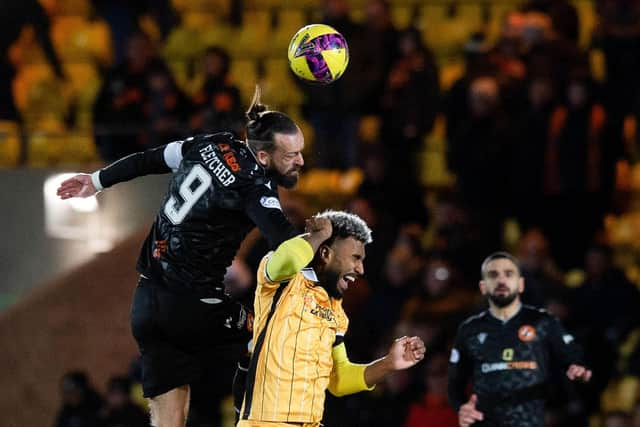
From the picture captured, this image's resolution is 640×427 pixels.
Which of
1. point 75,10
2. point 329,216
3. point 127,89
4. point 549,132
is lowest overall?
point 329,216

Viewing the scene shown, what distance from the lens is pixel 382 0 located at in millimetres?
12664

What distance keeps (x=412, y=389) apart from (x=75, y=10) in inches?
242

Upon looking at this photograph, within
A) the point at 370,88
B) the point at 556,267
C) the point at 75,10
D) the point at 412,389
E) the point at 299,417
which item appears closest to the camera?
the point at 299,417

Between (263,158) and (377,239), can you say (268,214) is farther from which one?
(377,239)

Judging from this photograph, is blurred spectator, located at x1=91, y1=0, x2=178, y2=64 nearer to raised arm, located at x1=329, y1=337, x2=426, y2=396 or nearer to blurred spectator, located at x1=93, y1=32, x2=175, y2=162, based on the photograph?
blurred spectator, located at x1=93, y1=32, x2=175, y2=162

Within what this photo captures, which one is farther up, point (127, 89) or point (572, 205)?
point (127, 89)

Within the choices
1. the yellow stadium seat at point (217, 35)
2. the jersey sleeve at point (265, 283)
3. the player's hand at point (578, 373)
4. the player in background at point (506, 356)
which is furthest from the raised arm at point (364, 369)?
the yellow stadium seat at point (217, 35)

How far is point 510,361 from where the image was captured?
8.25 metres

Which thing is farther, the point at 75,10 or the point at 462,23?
the point at 75,10

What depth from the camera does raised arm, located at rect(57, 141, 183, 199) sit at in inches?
283

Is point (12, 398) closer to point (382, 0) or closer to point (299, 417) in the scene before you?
point (382, 0)

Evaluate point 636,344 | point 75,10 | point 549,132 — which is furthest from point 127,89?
point 636,344

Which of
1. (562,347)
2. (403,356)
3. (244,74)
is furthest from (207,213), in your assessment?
(244,74)

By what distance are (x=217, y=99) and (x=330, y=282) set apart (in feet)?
19.3
